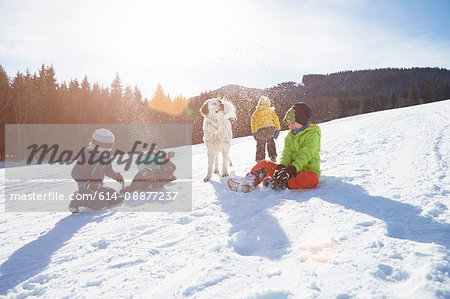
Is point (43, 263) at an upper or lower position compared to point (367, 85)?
lower

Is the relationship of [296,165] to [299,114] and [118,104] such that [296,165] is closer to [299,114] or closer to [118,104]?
[299,114]

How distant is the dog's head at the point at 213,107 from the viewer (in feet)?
16.5

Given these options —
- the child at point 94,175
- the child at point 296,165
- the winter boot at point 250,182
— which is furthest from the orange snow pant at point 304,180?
the child at point 94,175

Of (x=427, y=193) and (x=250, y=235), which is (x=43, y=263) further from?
(x=427, y=193)

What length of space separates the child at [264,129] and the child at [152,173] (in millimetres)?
2478

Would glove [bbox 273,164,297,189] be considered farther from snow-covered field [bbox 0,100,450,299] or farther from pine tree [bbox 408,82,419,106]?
pine tree [bbox 408,82,419,106]

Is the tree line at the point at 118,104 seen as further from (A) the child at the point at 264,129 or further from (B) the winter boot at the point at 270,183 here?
(B) the winter boot at the point at 270,183

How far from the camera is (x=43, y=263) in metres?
2.04

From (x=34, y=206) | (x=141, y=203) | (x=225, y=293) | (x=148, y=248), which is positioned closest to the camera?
(x=225, y=293)

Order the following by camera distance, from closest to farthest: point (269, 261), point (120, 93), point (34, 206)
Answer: point (269, 261) < point (34, 206) < point (120, 93)

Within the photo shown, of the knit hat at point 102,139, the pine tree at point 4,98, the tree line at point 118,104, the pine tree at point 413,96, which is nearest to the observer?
the knit hat at point 102,139

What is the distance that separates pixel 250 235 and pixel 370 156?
3719mm

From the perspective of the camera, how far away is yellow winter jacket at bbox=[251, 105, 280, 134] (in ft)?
20.3

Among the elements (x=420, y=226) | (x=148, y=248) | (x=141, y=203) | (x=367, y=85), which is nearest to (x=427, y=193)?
(x=420, y=226)
